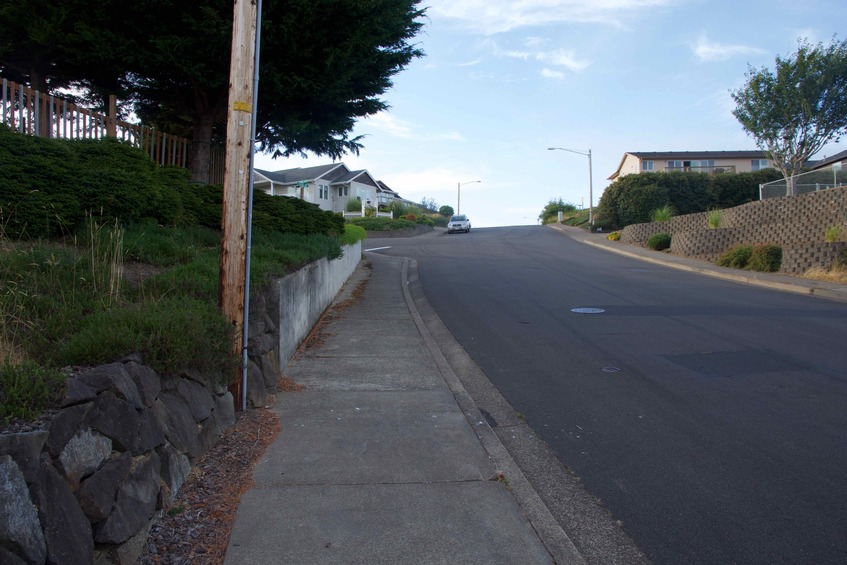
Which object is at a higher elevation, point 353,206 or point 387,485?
point 353,206

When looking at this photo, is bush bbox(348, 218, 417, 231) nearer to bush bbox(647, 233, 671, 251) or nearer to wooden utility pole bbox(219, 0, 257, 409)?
bush bbox(647, 233, 671, 251)

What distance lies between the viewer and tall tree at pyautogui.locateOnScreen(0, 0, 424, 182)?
11.2 metres

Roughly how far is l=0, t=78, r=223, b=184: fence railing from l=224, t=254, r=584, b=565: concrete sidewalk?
5410mm

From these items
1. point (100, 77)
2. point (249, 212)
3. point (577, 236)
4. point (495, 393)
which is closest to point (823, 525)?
point (495, 393)

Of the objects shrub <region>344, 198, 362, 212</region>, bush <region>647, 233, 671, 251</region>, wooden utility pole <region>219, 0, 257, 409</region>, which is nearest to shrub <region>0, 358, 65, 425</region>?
wooden utility pole <region>219, 0, 257, 409</region>

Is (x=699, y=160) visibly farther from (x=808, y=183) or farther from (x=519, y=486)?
(x=519, y=486)

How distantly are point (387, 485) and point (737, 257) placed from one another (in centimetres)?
2115

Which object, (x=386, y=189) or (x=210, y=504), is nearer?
(x=210, y=504)

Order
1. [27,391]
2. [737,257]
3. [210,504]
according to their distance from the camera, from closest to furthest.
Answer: [27,391]
[210,504]
[737,257]

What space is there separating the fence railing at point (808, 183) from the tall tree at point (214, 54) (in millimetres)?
18660

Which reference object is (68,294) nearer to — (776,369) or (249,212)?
(249,212)

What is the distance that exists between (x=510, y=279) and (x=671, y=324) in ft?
26.0

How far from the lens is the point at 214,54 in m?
11.5

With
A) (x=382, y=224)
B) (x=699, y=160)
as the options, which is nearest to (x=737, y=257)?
(x=382, y=224)
